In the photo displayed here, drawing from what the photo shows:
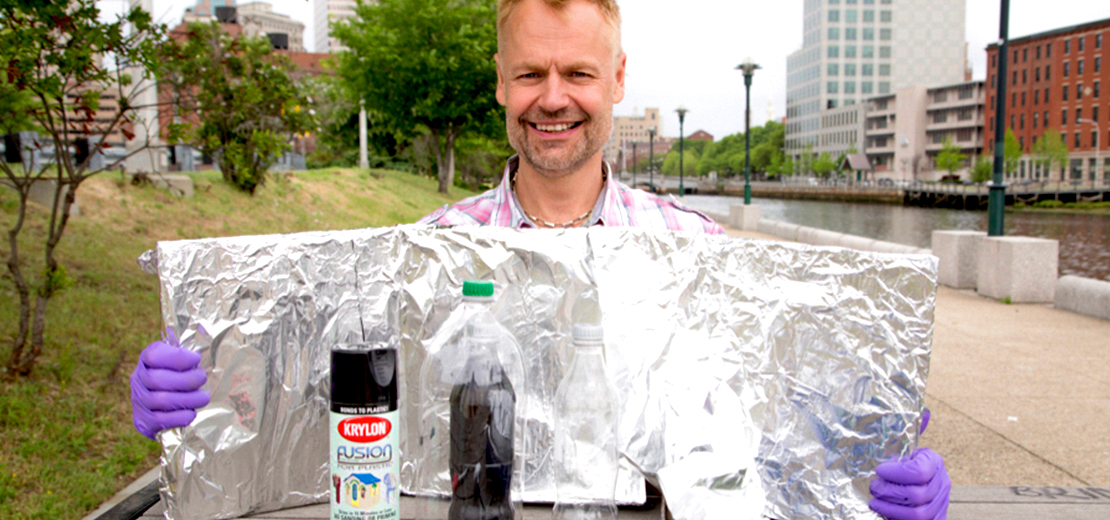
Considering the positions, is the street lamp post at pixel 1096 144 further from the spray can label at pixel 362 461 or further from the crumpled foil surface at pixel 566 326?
the spray can label at pixel 362 461

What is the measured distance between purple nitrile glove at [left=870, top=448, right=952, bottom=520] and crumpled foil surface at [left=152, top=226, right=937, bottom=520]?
0.03 meters

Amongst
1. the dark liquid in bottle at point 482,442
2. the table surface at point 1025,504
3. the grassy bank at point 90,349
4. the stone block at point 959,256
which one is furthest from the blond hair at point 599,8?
the stone block at point 959,256

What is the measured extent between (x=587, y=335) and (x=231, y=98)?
838 cm

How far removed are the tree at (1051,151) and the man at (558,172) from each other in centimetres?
8170

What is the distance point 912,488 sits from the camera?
1488mm

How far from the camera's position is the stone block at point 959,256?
1065 cm

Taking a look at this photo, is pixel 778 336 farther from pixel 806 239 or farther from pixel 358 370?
pixel 806 239

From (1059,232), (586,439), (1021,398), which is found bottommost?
(1059,232)

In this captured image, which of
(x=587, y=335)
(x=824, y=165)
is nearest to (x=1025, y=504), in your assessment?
(x=587, y=335)

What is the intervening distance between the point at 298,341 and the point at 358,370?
37cm

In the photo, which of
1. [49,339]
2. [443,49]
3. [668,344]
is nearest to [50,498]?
[49,339]

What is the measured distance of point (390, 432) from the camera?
1239 millimetres

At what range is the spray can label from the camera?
48.4 inches

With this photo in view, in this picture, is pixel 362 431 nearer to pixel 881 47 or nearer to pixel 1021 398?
pixel 1021 398
